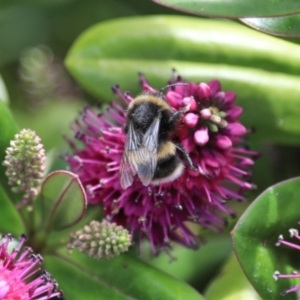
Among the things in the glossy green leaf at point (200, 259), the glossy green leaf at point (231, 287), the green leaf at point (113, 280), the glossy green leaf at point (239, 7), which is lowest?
the glossy green leaf at point (200, 259)

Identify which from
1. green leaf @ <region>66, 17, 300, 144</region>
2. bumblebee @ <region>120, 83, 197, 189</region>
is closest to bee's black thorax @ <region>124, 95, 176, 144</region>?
bumblebee @ <region>120, 83, 197, 189</region>

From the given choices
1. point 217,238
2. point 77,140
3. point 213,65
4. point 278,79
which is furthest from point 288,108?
point 77,140

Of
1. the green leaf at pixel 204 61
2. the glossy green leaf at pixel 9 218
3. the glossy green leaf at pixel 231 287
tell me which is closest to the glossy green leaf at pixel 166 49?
the green leaf at pixel 204 61

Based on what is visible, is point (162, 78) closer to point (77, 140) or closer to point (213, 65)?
point (213, 65)

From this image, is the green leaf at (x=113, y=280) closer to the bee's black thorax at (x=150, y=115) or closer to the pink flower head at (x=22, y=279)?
the pink flower head at (x=22, y=279)

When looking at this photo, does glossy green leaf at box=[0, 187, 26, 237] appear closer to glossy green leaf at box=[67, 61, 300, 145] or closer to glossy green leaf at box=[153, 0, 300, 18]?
glossy green leaf at box=[67, 61, 300, 145]

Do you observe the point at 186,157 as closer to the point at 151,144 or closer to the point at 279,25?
the point at 151,144
